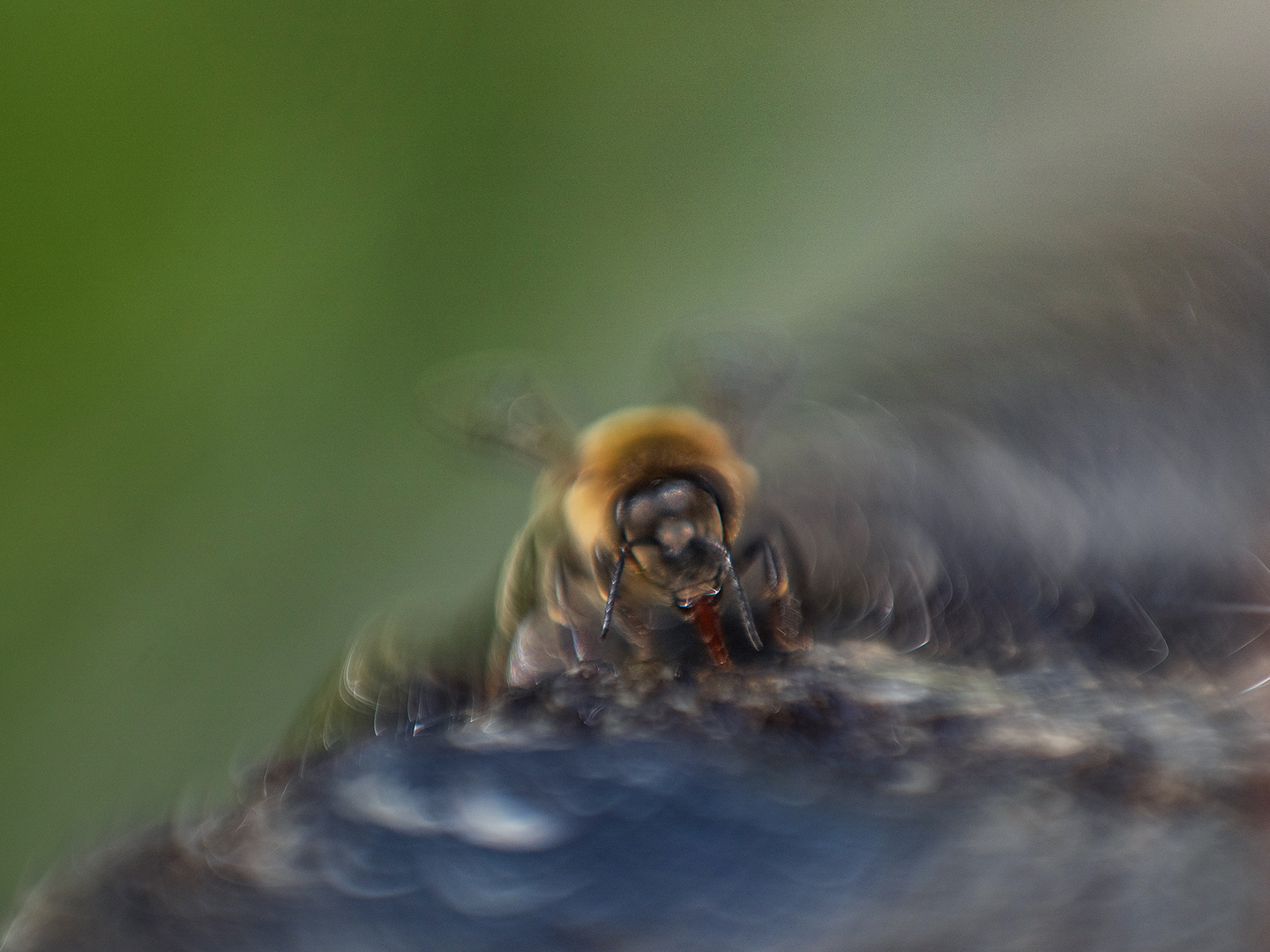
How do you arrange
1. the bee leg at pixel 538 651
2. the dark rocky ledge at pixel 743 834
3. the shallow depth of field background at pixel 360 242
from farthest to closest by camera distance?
the shallow depth of field background at pixel 360 242 → the bee leg at pixel 538 651 → the dark rocky ledge at pixel 743 834

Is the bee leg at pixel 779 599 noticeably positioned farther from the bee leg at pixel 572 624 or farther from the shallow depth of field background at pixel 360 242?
the shallow depth of field background at pixel 360 242

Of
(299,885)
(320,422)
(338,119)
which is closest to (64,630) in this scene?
(320,422)

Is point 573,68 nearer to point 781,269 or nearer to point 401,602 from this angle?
point 781,269

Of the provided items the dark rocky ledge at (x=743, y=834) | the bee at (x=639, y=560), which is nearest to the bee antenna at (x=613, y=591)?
the bee at (x=639, y=560)

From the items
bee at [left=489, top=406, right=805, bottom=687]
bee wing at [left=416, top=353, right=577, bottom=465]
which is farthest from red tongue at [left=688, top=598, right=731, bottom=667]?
bee wing at [left=416, top=353, right=577, bottom=465]

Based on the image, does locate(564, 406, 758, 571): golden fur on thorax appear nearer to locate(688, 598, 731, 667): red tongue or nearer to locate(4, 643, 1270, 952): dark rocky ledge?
locate(688, 598, 731, 667): red tongue

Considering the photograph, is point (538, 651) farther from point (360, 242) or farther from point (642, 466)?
point (360, 242)

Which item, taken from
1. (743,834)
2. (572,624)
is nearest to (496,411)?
(572,624)
